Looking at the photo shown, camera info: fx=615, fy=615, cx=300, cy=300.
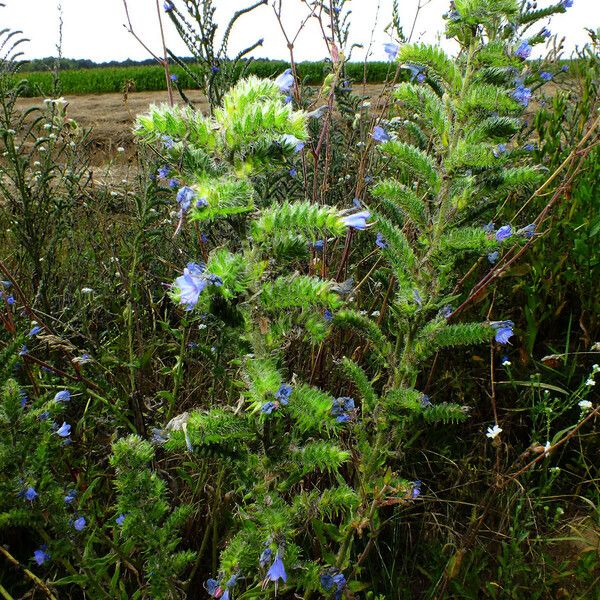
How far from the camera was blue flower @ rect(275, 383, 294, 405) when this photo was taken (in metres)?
1.24

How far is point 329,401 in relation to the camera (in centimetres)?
129

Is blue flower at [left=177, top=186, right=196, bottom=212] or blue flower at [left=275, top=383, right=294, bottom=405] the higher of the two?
blue flower at [left=177, top=186, right=196, bottom=212]

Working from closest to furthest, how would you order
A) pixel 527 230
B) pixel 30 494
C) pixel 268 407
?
pixel 268 407
pixel 30 494
pixel 527 230

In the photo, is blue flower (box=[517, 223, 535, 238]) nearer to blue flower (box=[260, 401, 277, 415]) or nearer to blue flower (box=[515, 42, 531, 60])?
blue flower (box=[515, 42, 531, 60])

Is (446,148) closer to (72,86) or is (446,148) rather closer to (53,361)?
(53,361)

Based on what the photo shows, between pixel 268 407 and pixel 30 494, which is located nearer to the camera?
pixel 268 407

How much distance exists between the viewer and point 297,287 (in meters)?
1.24

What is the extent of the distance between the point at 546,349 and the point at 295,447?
171cm

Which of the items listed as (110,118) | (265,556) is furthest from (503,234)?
(110,118)

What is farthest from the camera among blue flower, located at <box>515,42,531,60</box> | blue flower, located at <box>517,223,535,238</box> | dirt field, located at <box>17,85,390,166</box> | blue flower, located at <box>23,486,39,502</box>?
dirt field, located at <box>17,85,390,166</box>

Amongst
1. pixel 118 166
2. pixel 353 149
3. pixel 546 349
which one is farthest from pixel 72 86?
pixel 546 349

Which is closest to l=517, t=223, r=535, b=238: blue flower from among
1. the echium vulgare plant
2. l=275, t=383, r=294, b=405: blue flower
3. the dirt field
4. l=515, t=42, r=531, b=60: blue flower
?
the echium vulgare plant

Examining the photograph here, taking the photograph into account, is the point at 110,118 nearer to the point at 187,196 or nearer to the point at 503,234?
the point at 503,234

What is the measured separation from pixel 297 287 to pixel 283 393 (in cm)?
22
